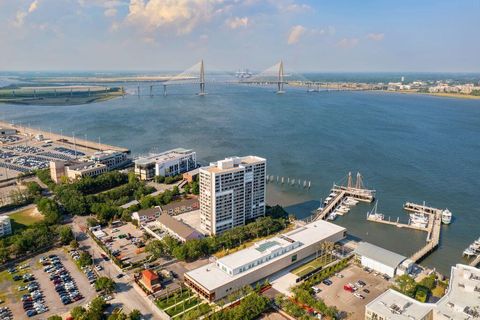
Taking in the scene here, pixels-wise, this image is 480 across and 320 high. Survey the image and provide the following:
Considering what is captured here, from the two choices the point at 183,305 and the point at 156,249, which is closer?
the point at 183,305

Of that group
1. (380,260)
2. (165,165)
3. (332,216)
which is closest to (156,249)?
(380,260)

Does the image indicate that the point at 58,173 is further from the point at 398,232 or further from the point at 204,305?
the point at 398,232

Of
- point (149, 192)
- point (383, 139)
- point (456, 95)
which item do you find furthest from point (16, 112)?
point (456, 95)

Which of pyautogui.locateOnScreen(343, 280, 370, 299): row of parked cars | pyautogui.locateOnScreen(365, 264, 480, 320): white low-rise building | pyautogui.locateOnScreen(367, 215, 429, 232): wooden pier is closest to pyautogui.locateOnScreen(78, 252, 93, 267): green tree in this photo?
pyautogui.locateOnScreen(343, 280, 370, 299): row of parked cars

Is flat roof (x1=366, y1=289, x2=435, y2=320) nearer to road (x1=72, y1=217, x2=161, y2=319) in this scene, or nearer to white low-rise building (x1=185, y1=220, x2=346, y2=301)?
white low-rise building (x1=185, y1=220, x2=346, y2=301)

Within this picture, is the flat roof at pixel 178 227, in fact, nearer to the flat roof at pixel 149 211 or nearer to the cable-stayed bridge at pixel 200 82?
the flat roof at pixel 149 211

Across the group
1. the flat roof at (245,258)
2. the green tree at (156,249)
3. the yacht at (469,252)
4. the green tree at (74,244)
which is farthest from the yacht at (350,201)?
the green tree at (74,244)

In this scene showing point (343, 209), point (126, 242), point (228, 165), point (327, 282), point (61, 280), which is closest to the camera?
point (61, 280)

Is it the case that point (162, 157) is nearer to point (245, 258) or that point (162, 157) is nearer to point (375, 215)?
point (245, 258)
